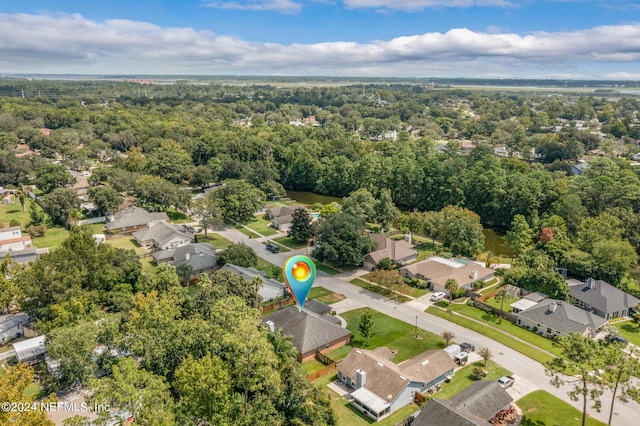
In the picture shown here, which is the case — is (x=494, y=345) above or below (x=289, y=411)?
below

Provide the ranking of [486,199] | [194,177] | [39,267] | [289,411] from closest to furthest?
[289,411]
[39,267]
[486,199]
[194,177]

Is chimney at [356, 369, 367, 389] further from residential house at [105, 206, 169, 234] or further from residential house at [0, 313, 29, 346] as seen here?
residential house at [105, 206, 169, 234]

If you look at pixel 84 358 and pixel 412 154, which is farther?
pixel 412 154

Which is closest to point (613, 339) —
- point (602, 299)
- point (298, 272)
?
point (602, 299)

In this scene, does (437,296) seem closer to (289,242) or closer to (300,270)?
(300,270)

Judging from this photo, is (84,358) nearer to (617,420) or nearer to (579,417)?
(579,417)

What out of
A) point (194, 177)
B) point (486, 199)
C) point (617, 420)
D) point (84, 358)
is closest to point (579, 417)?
point (617, 420)

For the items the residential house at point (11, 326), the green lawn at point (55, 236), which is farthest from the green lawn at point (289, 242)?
the residential house at point (11, 326)
